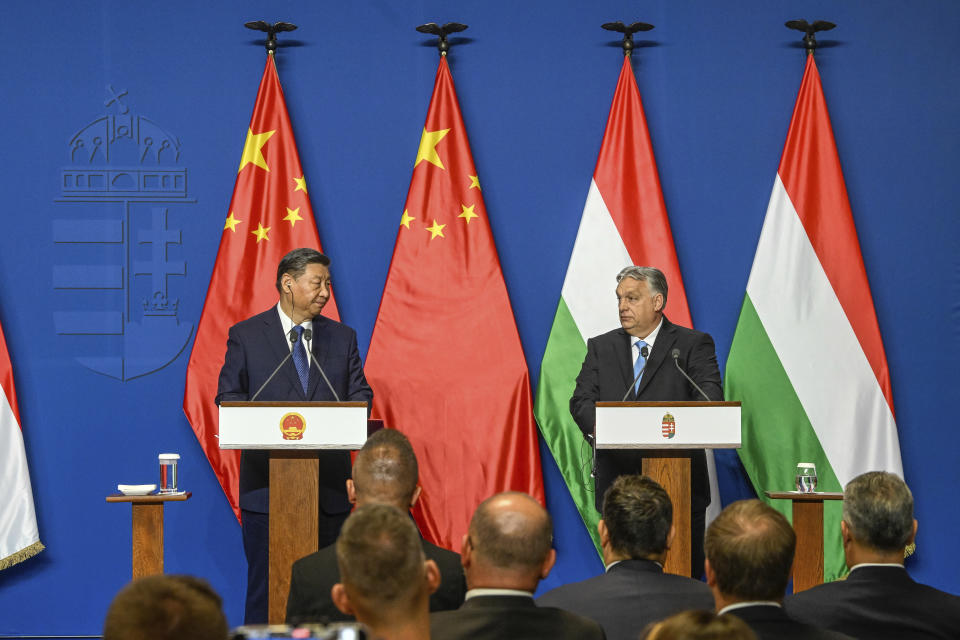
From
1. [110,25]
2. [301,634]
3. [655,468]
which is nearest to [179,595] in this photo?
[301,634]

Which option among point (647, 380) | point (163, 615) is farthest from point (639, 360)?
point (163, 615)

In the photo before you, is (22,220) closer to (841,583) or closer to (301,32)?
(301,32)

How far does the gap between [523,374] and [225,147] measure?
1984 millimetres

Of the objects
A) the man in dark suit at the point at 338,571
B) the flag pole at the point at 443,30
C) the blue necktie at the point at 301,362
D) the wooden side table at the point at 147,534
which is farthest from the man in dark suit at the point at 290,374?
the flag pole at the point at 443,30

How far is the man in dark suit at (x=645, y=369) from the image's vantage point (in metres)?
4.43

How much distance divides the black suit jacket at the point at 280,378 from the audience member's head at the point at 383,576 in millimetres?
Answer: 2474

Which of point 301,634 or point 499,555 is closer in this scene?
point 301,634

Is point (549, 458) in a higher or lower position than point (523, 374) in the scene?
lower

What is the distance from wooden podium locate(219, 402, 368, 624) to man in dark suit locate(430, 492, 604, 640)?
1647 millimetres

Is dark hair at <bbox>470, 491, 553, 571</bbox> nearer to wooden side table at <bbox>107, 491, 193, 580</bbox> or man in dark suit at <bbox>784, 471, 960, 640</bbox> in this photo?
man in dark suit at <bbox>784, 471, 960, 640</bbox>

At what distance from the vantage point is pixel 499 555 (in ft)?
7.04

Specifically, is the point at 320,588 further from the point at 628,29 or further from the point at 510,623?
the point at 628,29

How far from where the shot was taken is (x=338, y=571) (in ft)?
8.74

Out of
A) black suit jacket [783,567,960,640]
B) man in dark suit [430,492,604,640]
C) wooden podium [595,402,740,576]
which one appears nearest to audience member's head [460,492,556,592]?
man in dark suit [430,492,604,640]
